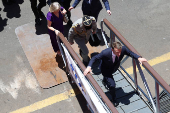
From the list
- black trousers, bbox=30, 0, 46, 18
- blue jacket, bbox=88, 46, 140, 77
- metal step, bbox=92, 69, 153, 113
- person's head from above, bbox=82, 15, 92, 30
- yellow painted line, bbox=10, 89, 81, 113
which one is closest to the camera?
blue jacket, bbox=88, 46, 140, 77

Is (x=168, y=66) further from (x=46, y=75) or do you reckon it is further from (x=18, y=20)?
(x=18, y=20)

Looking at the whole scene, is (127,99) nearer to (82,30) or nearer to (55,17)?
(82,30)

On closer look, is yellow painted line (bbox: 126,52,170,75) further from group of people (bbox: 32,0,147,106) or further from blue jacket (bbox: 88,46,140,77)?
blue jacket (bbox: 88,46,140,77)

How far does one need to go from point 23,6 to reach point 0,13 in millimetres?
784

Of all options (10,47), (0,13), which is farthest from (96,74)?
(0,13)

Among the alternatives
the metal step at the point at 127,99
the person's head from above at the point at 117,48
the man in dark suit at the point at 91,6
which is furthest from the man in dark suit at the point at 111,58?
the man in dark suit at the point at 91,6

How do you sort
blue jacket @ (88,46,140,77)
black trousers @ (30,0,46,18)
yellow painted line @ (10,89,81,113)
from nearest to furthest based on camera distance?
blue jacket @ (88,46,140,77)
yellow painted line @ (10,89,81,113)
black trousers @ (30,0,46,18)

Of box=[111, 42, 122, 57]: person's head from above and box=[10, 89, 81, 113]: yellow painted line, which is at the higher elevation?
box=[111, 42, 122, 57]: person's head from above

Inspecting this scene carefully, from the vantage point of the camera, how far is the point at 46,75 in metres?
6.47

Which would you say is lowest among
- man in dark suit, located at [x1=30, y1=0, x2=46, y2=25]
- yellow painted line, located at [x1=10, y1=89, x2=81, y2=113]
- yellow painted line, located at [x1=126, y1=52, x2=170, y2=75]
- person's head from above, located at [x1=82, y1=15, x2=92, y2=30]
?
yellow painted line, located at [x1=126, y1=52, x2=170, y2=75]

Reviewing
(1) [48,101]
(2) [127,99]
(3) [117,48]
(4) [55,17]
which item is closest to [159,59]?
(2) [127,99]

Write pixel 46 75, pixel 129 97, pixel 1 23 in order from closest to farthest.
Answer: pixel 129 97 → pixel 46 75 → pixel 1 23

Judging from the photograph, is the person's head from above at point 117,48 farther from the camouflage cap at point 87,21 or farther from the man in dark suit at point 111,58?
the camouflage cap at point 87,21

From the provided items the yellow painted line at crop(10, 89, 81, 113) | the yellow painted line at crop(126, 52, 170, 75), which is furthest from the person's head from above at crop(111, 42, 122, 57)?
the yellow painted line at crop(126, 52, 170, 75)
